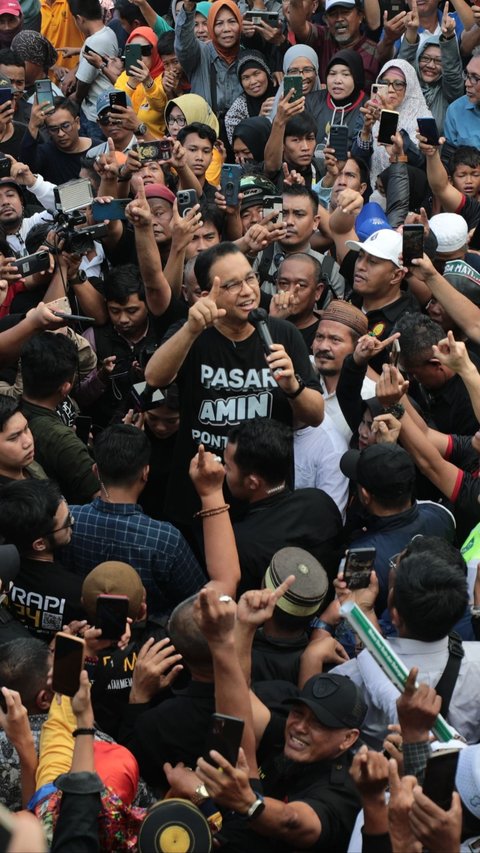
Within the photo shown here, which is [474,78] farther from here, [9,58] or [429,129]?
[9,58]

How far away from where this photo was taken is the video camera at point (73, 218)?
546 centimetres

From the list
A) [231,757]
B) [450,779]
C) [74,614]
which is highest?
[450,779]

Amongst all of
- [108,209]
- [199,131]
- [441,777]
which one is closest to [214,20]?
[199,131]

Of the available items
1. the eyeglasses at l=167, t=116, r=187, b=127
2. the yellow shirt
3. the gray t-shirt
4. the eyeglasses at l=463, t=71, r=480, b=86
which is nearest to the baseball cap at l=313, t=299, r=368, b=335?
the eyeglasses at l=167, t=116, r=187, b=127

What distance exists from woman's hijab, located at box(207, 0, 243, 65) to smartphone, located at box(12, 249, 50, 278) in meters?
3.89

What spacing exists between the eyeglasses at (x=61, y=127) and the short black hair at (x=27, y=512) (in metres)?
4.14

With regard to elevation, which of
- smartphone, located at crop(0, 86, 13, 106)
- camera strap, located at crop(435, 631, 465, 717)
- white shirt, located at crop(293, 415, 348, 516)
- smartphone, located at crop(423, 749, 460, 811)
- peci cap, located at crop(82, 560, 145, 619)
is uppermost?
smartphone, located at crop(423, 749, 460, 811)

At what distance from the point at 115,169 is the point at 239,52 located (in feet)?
10.4

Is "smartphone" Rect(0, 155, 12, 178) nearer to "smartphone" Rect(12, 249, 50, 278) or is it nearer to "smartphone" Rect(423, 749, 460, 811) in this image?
"smartphone" Rect(12, 249, 50, 278)

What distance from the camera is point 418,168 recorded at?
7.36 metres

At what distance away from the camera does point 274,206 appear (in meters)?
5.99

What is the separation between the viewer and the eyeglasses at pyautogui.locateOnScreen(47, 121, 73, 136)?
296 inches

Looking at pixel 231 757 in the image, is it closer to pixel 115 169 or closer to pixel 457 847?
pixel 457 847

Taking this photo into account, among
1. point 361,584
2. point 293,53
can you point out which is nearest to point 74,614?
point 361,584
